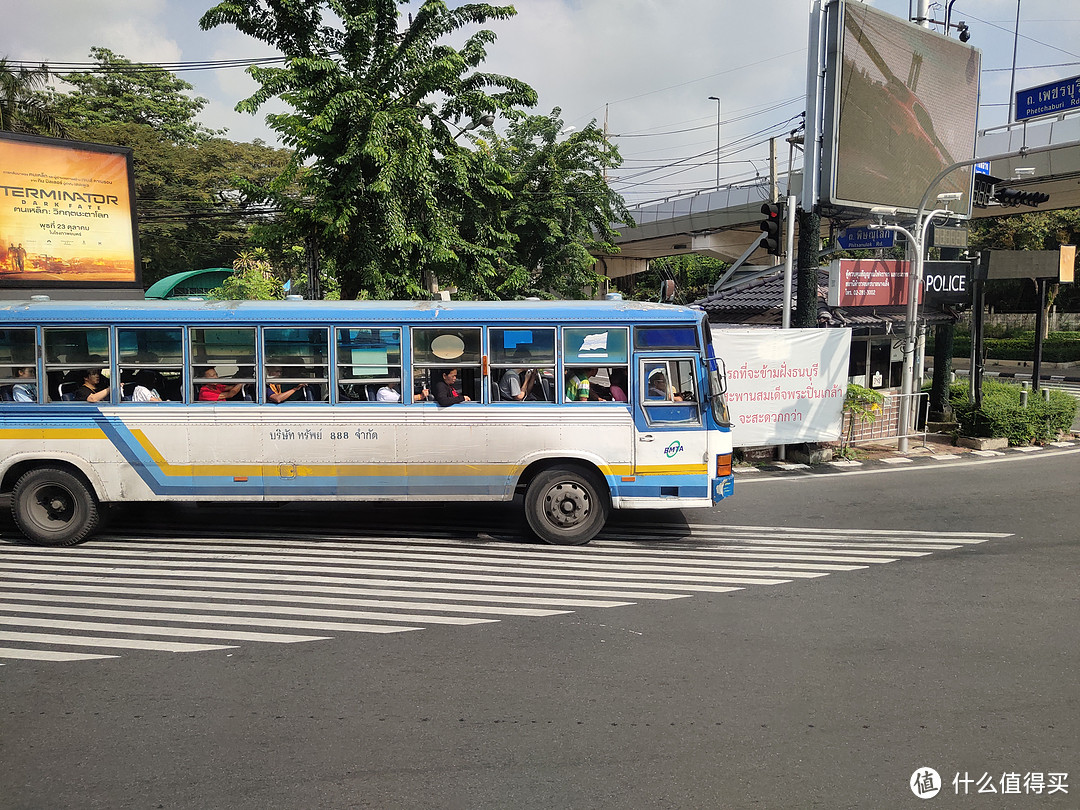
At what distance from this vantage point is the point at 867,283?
16.2 metres

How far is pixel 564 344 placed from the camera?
28.9 feet

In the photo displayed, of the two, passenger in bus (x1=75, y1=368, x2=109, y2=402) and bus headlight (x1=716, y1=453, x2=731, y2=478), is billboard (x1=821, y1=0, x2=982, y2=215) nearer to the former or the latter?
bus headlight (x1=716, y1=453, x2=731, y2=478)

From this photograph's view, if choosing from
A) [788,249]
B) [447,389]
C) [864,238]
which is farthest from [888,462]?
[447,389]

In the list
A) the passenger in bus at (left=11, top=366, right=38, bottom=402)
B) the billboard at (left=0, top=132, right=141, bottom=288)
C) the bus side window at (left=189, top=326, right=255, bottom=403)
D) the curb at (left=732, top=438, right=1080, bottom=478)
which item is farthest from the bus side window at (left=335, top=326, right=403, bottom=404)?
the billboard at (left=0, top=132, right=141, bottom=288)

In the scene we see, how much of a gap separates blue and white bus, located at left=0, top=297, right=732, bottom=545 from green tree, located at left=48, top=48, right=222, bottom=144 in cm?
3429

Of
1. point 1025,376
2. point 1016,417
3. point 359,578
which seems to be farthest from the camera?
point 1025,376

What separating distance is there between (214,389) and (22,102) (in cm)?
1764

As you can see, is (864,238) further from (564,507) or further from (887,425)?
(564,507)

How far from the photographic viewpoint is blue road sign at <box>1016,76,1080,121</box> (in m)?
17.6

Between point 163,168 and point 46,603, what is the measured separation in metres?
33.9

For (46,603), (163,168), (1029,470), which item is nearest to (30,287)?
(46,603)

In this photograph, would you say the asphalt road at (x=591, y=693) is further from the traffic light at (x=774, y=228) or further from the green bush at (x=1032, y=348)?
the green bush at (x=1032, y=348)

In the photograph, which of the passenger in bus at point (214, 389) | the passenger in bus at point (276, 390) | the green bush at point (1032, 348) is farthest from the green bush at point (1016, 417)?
the green bush at point (1032, 348)

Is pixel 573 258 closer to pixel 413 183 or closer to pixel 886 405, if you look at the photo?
pixel 413 183
